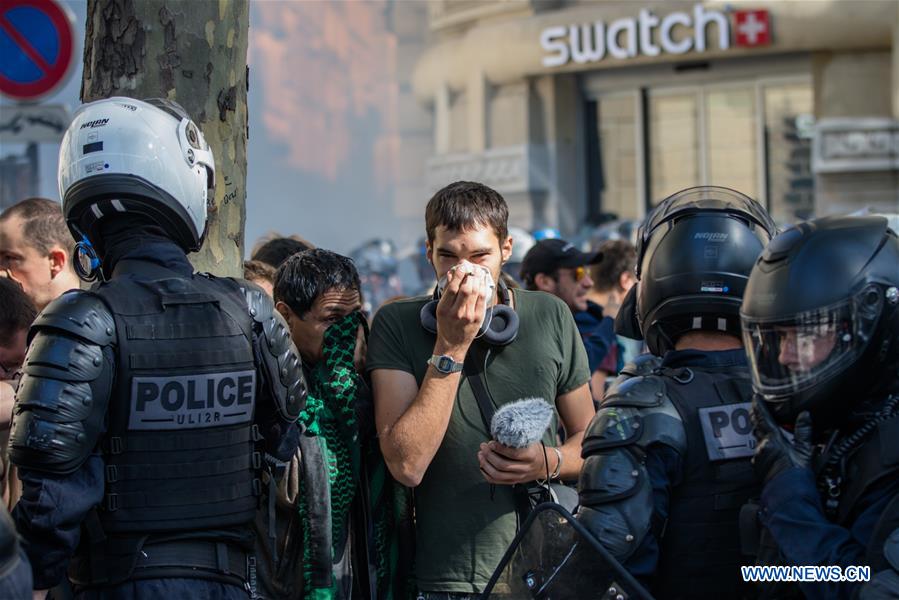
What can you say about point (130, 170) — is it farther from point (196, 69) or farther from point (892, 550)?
point (892, 550)

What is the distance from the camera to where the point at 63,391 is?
83.7 inches

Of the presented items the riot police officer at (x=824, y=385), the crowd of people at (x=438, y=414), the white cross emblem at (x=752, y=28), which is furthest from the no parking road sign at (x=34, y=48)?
the white cross emblem at (x=752, y=28)

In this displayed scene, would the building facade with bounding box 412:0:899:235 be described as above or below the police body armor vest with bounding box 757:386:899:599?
above

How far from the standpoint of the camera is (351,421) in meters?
2.96

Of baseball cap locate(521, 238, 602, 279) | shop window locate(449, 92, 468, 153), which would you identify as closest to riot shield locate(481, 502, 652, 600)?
baseball cap locate(521, 238, 602, 279)

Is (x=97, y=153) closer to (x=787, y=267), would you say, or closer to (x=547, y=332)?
(x=547, y=332)

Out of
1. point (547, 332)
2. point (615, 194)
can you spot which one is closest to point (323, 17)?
point (615, 194)

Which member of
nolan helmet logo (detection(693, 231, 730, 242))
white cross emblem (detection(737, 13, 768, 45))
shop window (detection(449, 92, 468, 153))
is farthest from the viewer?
shop window (detection(449, 92, 468, 153))

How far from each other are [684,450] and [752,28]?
13.3 meters

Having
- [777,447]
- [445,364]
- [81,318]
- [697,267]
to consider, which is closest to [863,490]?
[777,447]

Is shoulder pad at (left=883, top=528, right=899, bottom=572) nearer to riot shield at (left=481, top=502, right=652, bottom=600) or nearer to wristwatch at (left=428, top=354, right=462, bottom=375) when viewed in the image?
riot shield at (left=481, top=502, right=652, bottom=600)

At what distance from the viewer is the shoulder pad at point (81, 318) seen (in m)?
2.17

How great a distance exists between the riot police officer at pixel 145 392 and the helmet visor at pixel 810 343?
99 cm

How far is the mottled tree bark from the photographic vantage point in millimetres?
3064
